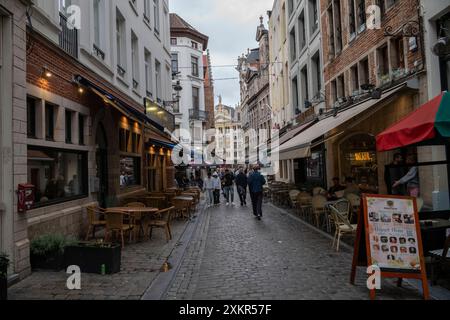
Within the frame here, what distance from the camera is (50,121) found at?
8.94 meters

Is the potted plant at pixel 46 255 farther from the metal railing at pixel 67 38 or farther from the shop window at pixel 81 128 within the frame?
the metal railing at pixel 67 38

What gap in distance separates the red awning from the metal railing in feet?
23.0

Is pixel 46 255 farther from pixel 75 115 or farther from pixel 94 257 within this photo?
pixel 75 115

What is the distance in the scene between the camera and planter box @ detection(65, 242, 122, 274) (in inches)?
258

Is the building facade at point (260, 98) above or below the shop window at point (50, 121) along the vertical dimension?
above

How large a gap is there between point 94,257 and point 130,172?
9.81m

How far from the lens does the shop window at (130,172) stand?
1493 centimetres

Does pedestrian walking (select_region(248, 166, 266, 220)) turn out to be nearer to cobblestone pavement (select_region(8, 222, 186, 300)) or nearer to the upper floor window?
cobblestone pavement (select_region(8, 222, 186, 300))

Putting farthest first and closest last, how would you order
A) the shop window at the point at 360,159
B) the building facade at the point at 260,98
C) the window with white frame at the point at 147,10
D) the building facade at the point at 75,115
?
the building facade at the point at 260,98 < the window with white frame at the point at 147,10 < the shop window at the point at 360,159 < the building facade at the point at 75,115

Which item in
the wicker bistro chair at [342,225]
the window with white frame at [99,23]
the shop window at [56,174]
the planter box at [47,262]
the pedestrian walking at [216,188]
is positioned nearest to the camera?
the planter box at [47,262]

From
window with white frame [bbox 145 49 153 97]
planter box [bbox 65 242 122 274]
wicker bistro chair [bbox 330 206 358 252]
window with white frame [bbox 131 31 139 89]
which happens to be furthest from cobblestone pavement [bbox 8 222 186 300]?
window with white frame [bbox 145 49 153 97]

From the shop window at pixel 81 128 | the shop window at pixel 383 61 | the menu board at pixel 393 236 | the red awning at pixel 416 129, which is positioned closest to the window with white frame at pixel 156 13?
the shop window at pixel 81 128

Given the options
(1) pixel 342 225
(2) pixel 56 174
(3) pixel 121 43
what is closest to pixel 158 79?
(3) pixel 121 43

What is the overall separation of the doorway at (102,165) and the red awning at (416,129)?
341 inches
